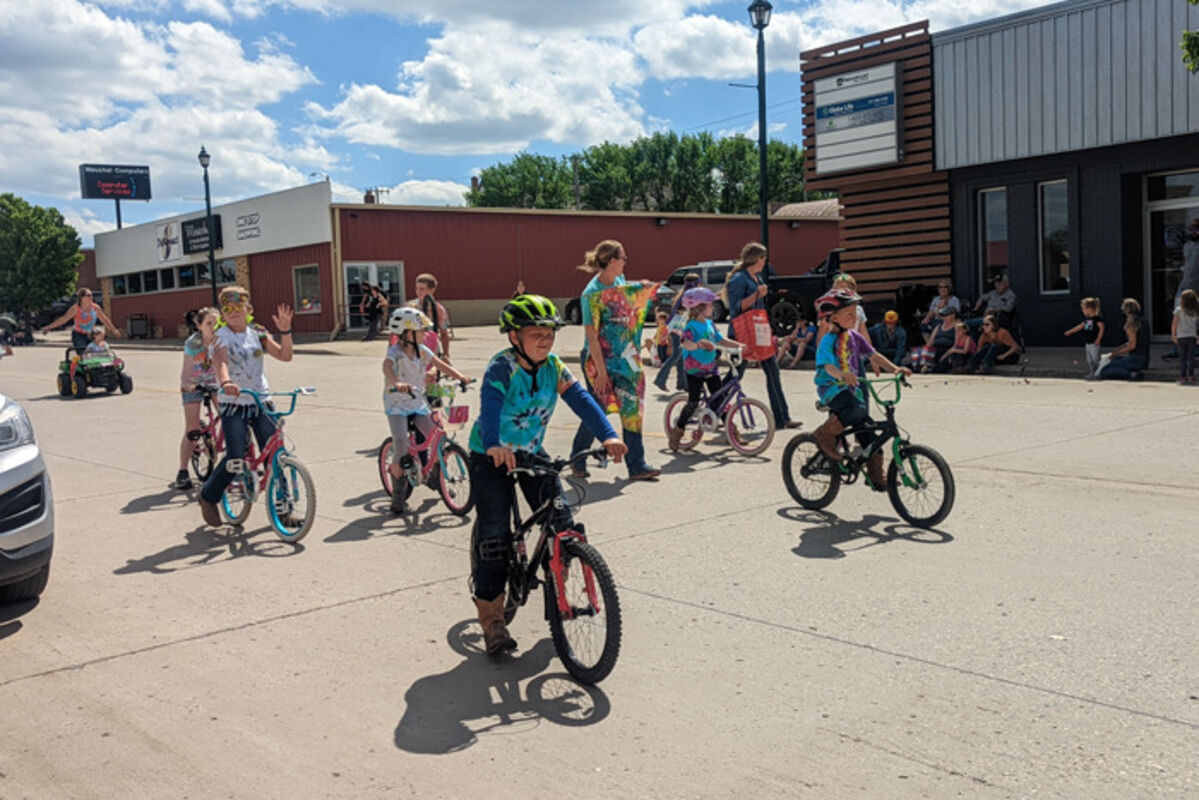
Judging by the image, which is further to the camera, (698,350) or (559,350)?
(559,350)

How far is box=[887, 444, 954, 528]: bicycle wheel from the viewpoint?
726 centimetres

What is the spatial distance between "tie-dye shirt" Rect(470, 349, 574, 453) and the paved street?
1.01 meters

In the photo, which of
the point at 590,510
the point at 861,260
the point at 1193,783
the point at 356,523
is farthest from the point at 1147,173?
the point at 1193,783

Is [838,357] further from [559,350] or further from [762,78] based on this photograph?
[559,350]

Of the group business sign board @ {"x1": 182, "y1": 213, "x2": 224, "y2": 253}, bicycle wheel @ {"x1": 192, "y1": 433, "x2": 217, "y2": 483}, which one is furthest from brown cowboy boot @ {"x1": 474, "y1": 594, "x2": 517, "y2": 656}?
business sign board @ {"x1": 182, "y1": 213, "x2": 224, "y2": 253}

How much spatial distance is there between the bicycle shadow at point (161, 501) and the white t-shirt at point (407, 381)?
2190 millimetres

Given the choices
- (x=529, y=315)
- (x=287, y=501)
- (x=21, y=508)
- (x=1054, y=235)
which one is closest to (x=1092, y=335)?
(x=1054, y=235)

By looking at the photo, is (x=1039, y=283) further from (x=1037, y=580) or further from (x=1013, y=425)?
(x=1037, y=580)

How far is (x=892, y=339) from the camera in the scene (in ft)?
60.0

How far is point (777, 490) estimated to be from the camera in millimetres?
8922

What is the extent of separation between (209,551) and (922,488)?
4.74 metres

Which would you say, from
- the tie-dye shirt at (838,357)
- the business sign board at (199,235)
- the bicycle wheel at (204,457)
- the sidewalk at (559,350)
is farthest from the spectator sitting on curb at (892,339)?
the business sign board at (199,235)

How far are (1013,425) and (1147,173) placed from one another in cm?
922

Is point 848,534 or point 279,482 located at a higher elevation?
point 279,482
